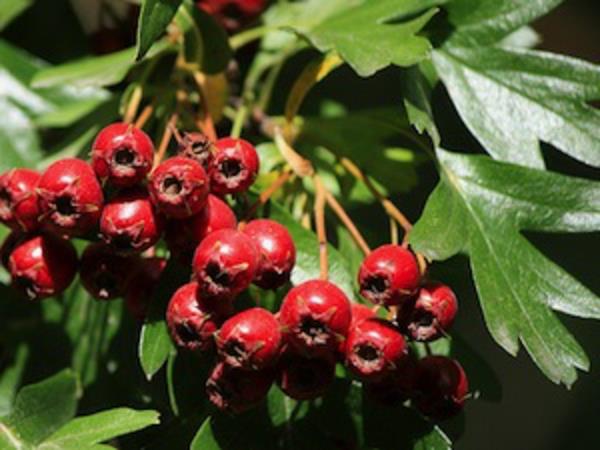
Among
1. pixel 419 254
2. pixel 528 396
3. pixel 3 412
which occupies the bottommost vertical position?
pixel 528 396

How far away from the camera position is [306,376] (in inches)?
42.3

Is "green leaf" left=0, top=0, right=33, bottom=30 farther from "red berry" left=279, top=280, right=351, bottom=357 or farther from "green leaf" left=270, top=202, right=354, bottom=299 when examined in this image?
"red berry" left=279, top=280, right=351, bottom=357

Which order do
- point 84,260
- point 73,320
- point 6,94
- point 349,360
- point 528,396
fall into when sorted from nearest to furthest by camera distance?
1. point 349,360
2. point 84,260
3. point 73,320
4. point 6,94
5. point 528,396

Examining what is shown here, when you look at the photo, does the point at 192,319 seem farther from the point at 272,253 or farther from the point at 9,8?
the point at 9,8

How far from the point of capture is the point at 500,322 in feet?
3.80

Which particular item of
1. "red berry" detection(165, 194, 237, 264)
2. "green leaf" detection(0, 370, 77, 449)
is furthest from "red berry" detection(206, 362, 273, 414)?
"green leaf" detection(0, 370, 77, 449)

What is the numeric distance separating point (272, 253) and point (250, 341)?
101 mm

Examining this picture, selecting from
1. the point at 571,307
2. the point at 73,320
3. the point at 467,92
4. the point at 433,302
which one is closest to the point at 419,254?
the point at 433,302

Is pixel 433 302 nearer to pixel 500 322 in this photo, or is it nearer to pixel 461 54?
pixel 500 322

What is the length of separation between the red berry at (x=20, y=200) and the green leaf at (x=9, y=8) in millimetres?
566

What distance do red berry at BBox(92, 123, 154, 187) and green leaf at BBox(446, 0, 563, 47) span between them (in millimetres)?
421

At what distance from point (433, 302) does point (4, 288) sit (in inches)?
25.1

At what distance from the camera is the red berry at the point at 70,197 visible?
110 cm

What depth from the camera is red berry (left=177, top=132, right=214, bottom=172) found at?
1.13 m
